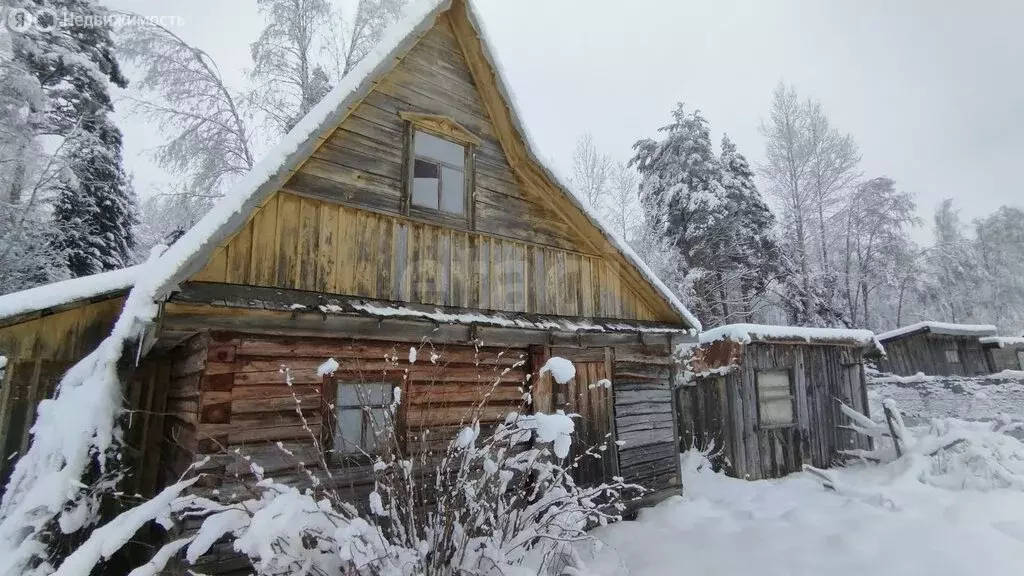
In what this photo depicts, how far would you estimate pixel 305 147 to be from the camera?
17.7 feet

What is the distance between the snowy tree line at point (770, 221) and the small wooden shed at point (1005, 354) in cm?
490

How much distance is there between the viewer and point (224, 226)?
4750 mm

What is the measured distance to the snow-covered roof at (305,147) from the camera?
4.61 m

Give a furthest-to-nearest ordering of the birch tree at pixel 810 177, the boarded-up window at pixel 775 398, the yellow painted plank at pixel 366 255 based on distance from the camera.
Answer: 1. the birch tree at pixel 810 177
2. the boarded-up window at pixel 775 398
3. the yellow painted plank at pixel 366 255

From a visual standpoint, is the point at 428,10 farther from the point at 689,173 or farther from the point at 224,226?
the point at 689,173

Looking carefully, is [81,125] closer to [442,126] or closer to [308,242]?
[442,126]

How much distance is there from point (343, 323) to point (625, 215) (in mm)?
18581

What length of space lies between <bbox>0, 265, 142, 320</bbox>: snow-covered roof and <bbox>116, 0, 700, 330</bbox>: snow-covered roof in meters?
2.27

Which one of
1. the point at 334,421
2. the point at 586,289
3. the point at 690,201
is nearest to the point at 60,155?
the point at 334,421

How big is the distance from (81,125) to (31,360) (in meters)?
12.4

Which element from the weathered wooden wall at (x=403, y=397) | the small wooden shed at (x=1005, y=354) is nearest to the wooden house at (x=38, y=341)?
the weathered wooden wall at (x=403, y=397)

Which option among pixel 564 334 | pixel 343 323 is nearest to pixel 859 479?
pixel 564 334

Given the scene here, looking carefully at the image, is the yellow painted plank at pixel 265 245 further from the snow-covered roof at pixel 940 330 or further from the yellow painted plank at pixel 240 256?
the snow-covered roof at pixel 940 330

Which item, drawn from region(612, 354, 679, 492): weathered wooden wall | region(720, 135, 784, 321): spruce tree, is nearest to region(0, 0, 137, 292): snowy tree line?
region(612, 354, 679, 492): weathered wooden wall
